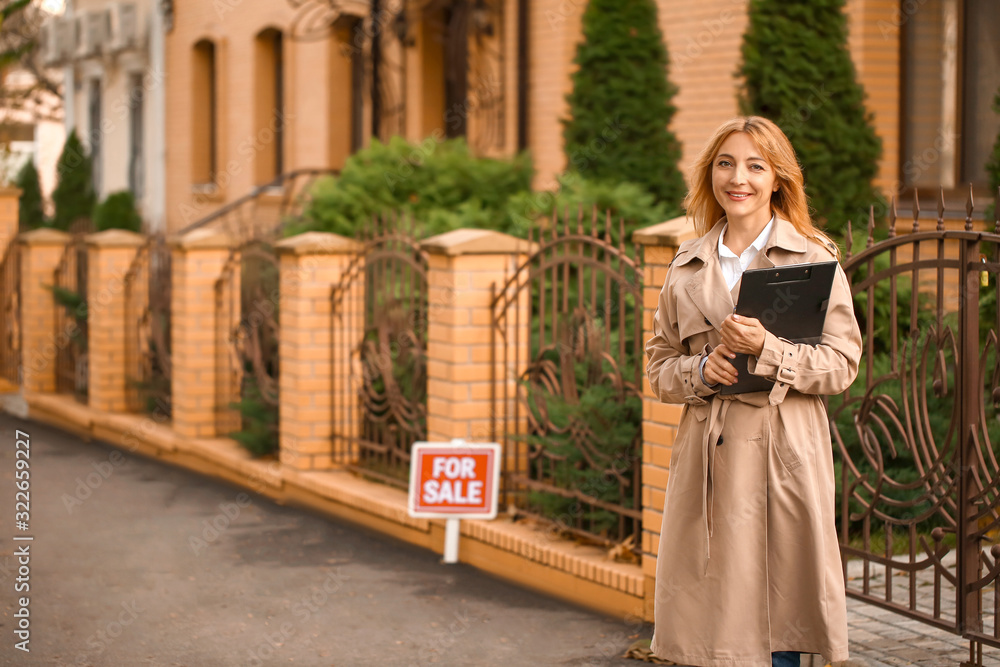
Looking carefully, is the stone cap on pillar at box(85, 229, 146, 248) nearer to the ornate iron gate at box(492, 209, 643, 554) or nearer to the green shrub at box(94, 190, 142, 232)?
the ornate iron gate at box(492, 209, 643, 554)

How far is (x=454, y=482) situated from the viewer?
22.5ft

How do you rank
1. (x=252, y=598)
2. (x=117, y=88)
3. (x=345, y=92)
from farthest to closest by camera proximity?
1. (x=117, y=88)
2. (x=345, y=92)
3. (x=252, y=598)

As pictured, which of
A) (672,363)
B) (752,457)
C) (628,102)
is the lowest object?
(752,457)

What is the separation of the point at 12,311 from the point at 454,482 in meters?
8.53

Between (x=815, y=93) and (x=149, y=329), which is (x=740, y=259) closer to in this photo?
(x=815, y=93)

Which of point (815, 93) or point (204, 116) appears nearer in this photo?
point (815, 93)

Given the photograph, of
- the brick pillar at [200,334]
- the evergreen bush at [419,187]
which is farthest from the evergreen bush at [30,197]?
the brick pillar at [200,334]

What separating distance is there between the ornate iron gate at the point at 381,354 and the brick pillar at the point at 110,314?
3.59 m

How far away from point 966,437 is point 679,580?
1.57m

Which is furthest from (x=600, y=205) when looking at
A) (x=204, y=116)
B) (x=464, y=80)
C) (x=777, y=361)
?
(x=204, y=116)

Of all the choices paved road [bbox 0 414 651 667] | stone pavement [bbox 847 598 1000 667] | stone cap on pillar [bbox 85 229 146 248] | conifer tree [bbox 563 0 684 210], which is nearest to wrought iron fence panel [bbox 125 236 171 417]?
stone cap on pillar [bbox 85 229 146 248]

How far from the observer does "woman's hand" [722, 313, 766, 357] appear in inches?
135

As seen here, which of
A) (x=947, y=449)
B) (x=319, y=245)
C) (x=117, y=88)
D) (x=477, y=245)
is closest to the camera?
(x=947, y=449)

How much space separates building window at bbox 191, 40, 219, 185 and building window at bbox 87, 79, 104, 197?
4.55 m
